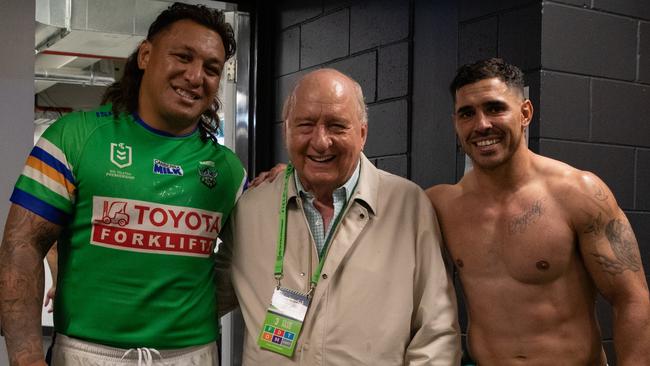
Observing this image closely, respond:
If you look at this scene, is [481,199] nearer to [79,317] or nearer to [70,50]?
[79,317]

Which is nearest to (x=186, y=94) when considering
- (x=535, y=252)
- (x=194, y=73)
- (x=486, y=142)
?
(x=194, y=73)

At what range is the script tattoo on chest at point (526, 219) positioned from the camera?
2.04 m

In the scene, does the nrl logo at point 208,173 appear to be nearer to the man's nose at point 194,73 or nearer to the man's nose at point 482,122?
the man's nose at point 194,73

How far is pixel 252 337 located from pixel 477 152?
845 mm

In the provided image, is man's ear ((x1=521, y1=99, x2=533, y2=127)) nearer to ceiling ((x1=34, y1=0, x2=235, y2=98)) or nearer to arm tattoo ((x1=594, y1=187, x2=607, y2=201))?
arm tattoo ((x1=594, y1=187, x2=607, y2=201))

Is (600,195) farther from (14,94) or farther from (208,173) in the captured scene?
(14,94)

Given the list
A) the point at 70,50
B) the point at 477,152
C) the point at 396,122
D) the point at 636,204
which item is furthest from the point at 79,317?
the point at 70,50

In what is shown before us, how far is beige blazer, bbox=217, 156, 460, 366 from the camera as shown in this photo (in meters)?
1.85

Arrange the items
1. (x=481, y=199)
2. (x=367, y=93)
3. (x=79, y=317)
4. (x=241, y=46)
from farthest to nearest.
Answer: (x=241, y=46)
(x=367, y=93)
(x=481, y=199)
(x=79, y=317)

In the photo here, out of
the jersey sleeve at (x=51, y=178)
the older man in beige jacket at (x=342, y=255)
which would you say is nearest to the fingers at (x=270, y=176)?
the older man in beige jacket at (x=342, y=255)

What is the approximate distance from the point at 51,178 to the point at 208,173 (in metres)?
0.45

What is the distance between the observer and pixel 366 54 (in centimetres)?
325

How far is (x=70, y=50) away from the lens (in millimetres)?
5738

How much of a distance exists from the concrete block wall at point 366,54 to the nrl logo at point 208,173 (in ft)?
3.68
